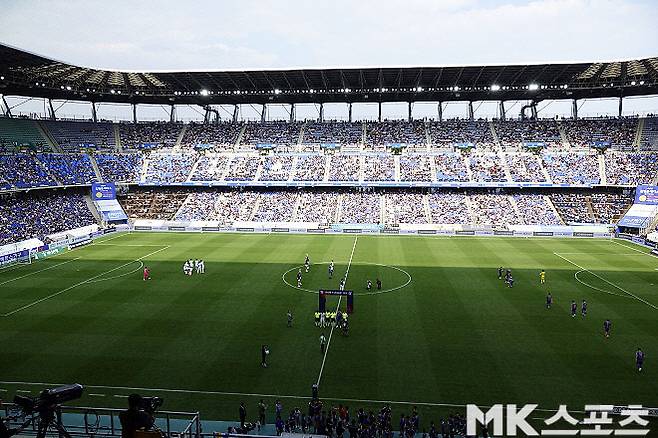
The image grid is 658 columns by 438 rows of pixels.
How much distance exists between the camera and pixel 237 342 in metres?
22.2

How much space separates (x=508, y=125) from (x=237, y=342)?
65.0 m

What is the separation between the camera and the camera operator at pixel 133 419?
5914 mm

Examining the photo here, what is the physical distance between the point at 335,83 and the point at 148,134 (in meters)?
34.0

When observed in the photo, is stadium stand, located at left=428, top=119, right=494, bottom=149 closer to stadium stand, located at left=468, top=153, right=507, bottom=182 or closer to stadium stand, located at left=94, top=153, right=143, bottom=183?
stadium stand, located at left=468, top=153, right=507, bottom=182

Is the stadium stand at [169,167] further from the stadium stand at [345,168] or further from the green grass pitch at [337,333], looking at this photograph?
the green grass pitch at [337,333]

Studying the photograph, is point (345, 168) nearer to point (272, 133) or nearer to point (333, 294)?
point (272, 133)

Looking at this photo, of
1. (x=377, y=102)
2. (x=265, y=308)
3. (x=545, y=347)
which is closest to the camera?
(x=545, y=347)

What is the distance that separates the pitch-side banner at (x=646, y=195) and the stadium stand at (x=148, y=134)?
67476mm

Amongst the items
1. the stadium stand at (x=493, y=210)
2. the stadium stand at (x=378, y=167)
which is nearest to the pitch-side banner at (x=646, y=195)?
the stadium stand at (x=493, y=210)

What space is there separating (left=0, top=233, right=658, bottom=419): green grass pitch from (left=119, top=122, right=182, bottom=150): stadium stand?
37.4 metres

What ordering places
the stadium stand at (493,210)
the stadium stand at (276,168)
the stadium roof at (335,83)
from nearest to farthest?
the stadium stand at (493,210), the stadium roof at (335,83), the stadium stand at (276,168)

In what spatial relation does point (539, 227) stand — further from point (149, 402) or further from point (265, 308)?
point (149, 402)

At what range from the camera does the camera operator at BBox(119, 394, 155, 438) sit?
591 cm

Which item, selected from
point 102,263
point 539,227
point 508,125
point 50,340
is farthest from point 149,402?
point 508,125
